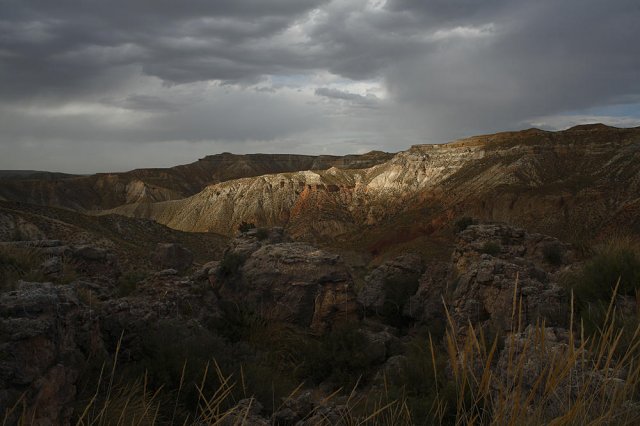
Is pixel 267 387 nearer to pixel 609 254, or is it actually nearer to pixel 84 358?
pixel 84 358

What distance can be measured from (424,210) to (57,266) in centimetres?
6683

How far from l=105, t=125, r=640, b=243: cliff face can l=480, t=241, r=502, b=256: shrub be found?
34.2 meters

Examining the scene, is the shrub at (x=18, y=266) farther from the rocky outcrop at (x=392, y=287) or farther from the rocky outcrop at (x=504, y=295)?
the rocky outcrop at (x=392, y=287)

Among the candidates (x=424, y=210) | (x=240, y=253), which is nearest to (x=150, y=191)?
(x=424, y=210)

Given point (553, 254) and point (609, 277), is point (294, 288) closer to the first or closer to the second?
point (609, 277)

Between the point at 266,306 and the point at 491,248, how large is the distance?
29.8ft

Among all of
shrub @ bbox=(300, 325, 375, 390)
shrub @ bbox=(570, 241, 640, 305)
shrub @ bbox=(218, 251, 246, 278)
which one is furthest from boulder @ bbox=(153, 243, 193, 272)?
shrub @ bbox=(570, 241, 640, 305)

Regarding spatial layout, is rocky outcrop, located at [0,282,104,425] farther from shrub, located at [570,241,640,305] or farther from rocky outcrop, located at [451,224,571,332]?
shrub, located at [570,241,640,305]

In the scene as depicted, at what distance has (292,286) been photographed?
49.4ft

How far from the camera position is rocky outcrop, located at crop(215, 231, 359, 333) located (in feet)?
48.0

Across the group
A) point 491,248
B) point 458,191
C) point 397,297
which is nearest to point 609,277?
point 491,248

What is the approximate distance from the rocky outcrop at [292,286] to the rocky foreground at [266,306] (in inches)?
1.4

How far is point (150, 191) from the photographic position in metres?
132

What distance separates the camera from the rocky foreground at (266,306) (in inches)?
188
